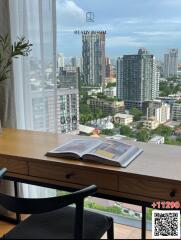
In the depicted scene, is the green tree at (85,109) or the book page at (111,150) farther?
the green tree at (85,109)

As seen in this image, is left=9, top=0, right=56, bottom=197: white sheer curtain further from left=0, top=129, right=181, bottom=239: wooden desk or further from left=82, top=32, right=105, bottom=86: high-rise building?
left=0, top=129, right=181, bottom=239: wooden desk

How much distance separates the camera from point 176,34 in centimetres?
194

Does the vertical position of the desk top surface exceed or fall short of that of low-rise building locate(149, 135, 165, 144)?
it exceeds it

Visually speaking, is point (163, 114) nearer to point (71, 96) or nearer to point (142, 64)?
point (142, 64)

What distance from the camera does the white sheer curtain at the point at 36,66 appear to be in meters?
2.02

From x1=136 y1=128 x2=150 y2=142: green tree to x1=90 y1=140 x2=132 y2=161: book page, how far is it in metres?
0.51

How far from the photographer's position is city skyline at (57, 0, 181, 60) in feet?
6.37

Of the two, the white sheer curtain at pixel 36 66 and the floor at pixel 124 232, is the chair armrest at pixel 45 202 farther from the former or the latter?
the floor at pixel 124 232

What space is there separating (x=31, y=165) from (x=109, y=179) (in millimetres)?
403

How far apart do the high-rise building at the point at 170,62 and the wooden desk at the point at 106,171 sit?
582 millimetres

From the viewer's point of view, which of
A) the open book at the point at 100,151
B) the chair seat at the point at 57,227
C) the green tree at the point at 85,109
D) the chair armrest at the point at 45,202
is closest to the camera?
the chair armrest at the point at 45,202

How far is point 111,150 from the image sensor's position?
154 centimetres

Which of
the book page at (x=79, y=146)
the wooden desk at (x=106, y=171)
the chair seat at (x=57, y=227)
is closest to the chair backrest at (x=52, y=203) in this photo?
the chair seat at (x=57, y=227)

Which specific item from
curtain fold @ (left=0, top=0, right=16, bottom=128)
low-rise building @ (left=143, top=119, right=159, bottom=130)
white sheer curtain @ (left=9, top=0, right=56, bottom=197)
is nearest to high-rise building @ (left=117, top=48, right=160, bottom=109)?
low-rise building @ (left=143, top=119, right=159, bottom=130)
